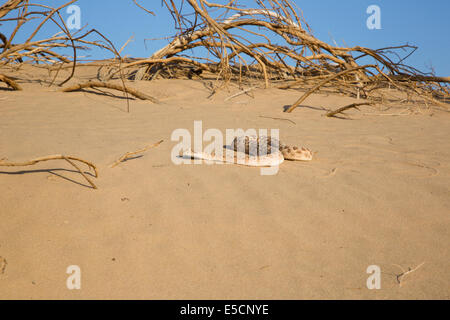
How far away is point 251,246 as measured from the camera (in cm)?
230

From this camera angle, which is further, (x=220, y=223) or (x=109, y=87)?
(x=109, y=87)

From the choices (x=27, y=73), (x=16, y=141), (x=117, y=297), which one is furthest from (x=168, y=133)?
(x=27, y=73)

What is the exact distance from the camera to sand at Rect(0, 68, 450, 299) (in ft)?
6.51

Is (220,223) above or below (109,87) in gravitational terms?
below

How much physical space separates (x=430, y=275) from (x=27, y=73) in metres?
10.1

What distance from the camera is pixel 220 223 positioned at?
254 centimetres

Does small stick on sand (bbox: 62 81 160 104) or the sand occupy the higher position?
small stick on sand (bbox: 62 81 160 104)

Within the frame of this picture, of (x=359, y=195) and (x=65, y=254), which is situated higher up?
(x=359, y=195)

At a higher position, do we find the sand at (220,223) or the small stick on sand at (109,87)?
the small stick on sand at (109,87)

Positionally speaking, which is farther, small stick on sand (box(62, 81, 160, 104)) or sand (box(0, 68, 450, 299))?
small stick on sand (box(62, 81, 160, 104))

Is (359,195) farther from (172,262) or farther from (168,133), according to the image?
(168,133)

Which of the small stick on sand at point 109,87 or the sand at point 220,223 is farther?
the small stick on sand at point 109,87

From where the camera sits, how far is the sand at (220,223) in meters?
1.99

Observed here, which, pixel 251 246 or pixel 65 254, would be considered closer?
pixel 65 254
